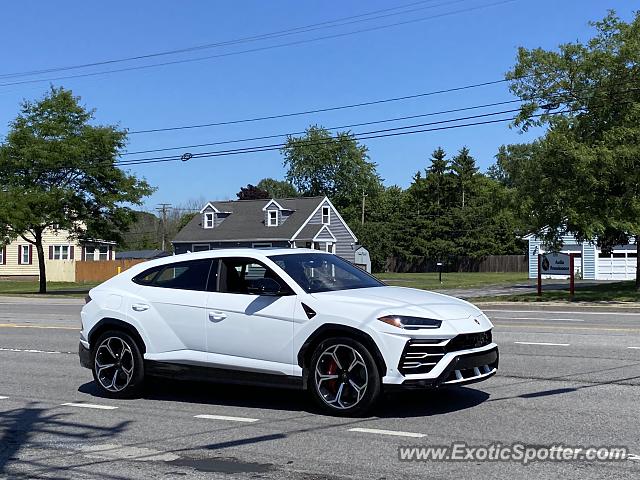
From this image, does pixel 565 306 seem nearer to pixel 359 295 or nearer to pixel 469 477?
pixel 359 295

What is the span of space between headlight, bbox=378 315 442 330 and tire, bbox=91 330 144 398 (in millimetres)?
3070

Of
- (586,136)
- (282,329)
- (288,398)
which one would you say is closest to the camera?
(282,329)

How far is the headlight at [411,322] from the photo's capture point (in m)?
7.42

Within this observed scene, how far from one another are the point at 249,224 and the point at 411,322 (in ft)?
184

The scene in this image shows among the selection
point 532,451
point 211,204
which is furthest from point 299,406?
point 211,204

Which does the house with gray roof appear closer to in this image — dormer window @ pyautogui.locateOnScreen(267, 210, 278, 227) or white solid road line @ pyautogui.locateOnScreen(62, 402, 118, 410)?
dormer window @ pyautogui.locateOnScreen(267, 210, 278, 227)

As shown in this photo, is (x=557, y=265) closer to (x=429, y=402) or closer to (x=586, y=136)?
(x=586, y=136)

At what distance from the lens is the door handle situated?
27.5 feet

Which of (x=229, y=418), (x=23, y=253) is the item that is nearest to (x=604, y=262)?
(x=229, y=418)

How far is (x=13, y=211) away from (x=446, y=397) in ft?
109

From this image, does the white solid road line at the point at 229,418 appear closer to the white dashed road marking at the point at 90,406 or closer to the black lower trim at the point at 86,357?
the white dashed road marking at the point at 90,406

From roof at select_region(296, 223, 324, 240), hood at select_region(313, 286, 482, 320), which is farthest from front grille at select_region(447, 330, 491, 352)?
roof at select_region(296, 223, 324, 240)

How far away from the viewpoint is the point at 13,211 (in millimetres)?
37750

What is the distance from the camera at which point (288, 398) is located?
890 centimetres
